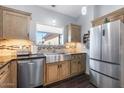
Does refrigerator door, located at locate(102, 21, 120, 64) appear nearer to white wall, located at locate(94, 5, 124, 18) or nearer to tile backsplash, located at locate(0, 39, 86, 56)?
white wall, located at locate(94, 5, 124, 18)

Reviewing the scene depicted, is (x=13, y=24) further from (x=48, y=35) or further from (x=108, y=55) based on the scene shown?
(x=108, y=55)

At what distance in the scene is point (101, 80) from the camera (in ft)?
9.02

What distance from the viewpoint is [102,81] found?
272 cm

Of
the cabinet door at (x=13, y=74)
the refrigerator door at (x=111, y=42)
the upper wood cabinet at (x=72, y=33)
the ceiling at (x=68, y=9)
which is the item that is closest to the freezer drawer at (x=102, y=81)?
the refrigerator door at (x=111, y=42)

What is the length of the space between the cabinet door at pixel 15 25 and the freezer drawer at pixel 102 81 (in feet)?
7.01

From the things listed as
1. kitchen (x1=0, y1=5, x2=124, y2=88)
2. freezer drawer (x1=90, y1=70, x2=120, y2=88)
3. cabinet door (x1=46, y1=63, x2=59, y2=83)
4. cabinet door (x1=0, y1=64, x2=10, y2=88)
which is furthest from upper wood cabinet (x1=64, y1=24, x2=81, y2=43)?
cabinet door (x1=0, y1=64, x2=10, y2=88)

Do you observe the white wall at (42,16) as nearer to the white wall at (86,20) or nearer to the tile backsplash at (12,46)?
the tile backsplash at (12,46)

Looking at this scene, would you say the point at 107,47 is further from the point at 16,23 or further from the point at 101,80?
the point at 16,23

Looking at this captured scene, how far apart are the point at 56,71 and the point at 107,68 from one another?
1.38m

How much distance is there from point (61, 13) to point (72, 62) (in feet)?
6.56

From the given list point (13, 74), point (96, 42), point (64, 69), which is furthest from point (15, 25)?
point (96, 42)

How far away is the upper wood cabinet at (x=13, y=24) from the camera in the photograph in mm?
2594
